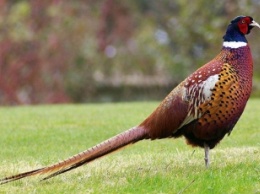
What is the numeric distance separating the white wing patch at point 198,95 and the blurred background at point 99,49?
14.5 meters

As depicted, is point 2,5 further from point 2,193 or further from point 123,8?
point 2,193

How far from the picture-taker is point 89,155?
722cm

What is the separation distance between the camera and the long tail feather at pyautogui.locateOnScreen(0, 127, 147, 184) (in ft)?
23.0

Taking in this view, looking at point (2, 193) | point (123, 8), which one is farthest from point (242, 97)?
point (123, 8)

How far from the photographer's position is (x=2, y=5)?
22781mm

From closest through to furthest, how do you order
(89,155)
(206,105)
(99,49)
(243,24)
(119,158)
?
(89,155)
(206,105)
(243,24)
(119,158)
(99,49)

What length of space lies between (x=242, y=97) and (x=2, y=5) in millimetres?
16143

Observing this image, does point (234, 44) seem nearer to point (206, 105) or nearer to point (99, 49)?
point (206, 105)

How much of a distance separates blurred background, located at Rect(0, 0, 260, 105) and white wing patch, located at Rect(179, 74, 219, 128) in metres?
14.5

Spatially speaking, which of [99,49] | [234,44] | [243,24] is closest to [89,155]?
[234,44]

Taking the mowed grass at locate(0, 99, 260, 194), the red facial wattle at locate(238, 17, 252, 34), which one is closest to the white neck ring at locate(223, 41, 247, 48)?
the red facial wattle at locate(238, 17, 252, 34)

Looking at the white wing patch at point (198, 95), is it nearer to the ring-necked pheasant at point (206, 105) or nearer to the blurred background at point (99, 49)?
the ring-necked pheasant at point (206, 105)

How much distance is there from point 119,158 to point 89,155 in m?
1.52

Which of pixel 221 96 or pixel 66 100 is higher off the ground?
pixel 221 96
